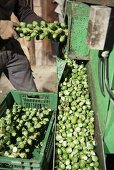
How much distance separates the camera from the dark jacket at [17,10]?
426 cm

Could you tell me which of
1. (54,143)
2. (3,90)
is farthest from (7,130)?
(3,90)

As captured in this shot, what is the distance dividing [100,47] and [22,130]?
148cm

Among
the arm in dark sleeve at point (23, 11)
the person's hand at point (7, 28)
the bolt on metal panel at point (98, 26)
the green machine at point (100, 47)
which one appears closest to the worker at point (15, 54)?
the arm in dark sleeve at point (23, 11)

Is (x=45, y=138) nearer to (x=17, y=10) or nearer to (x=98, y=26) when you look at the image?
(x=98, y=26)

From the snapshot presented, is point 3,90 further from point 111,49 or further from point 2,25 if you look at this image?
point 111,49

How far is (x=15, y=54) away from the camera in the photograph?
174 inches

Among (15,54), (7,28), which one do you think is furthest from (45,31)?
(15,54)

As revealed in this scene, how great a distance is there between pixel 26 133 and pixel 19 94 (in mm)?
766

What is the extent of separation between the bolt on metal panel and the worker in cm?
189

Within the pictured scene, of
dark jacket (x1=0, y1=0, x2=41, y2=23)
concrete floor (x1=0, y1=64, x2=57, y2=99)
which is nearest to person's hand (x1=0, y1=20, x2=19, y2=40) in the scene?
dark jacket (x1=0, y1=0, x2=41, y2=23)

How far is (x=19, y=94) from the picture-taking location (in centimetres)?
395

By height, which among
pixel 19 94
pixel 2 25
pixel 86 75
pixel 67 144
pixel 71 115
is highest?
pixel 2 25

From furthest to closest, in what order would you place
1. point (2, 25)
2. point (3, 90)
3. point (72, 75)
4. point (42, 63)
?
point (42, 63)
point (3, 90)
point (72, 75)
point (2, 25)

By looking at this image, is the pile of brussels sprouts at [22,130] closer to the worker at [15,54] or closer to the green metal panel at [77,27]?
the worker at [15,54]
